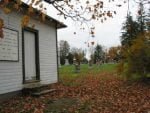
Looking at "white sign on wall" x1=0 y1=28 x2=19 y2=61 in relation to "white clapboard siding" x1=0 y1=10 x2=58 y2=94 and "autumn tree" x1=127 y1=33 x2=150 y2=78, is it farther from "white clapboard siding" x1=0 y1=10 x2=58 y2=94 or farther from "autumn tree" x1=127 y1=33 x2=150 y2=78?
"autumn tree" x1=127 y1=33 x2=150 y2=78

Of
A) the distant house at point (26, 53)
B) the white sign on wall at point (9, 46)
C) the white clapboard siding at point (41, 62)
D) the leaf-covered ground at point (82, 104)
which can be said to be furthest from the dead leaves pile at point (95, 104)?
A: the white sign on wall at point (9, 46)

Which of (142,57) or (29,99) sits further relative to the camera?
(142,57)

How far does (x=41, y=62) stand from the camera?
18828 mm

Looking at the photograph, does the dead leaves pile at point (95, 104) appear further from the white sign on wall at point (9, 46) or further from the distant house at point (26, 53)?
the white sign on wall at point (9, 46)

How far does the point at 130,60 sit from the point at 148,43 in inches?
60.2

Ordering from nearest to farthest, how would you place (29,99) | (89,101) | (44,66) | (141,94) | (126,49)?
(89,101), (29,99), (141,94), (44,66), (126,49)

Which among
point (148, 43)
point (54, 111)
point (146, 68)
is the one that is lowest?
point (54, 111)

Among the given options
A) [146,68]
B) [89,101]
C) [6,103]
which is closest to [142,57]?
[146,68]

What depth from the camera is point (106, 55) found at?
395 ft

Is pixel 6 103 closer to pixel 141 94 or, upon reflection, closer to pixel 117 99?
pixel 117 99

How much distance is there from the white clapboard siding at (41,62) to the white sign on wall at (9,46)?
22cm

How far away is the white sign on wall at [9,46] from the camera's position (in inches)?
564

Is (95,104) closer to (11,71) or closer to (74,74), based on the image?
(11,71)

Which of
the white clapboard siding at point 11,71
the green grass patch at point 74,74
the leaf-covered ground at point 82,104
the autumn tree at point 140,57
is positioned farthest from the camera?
the green grass patch at point 74,74
